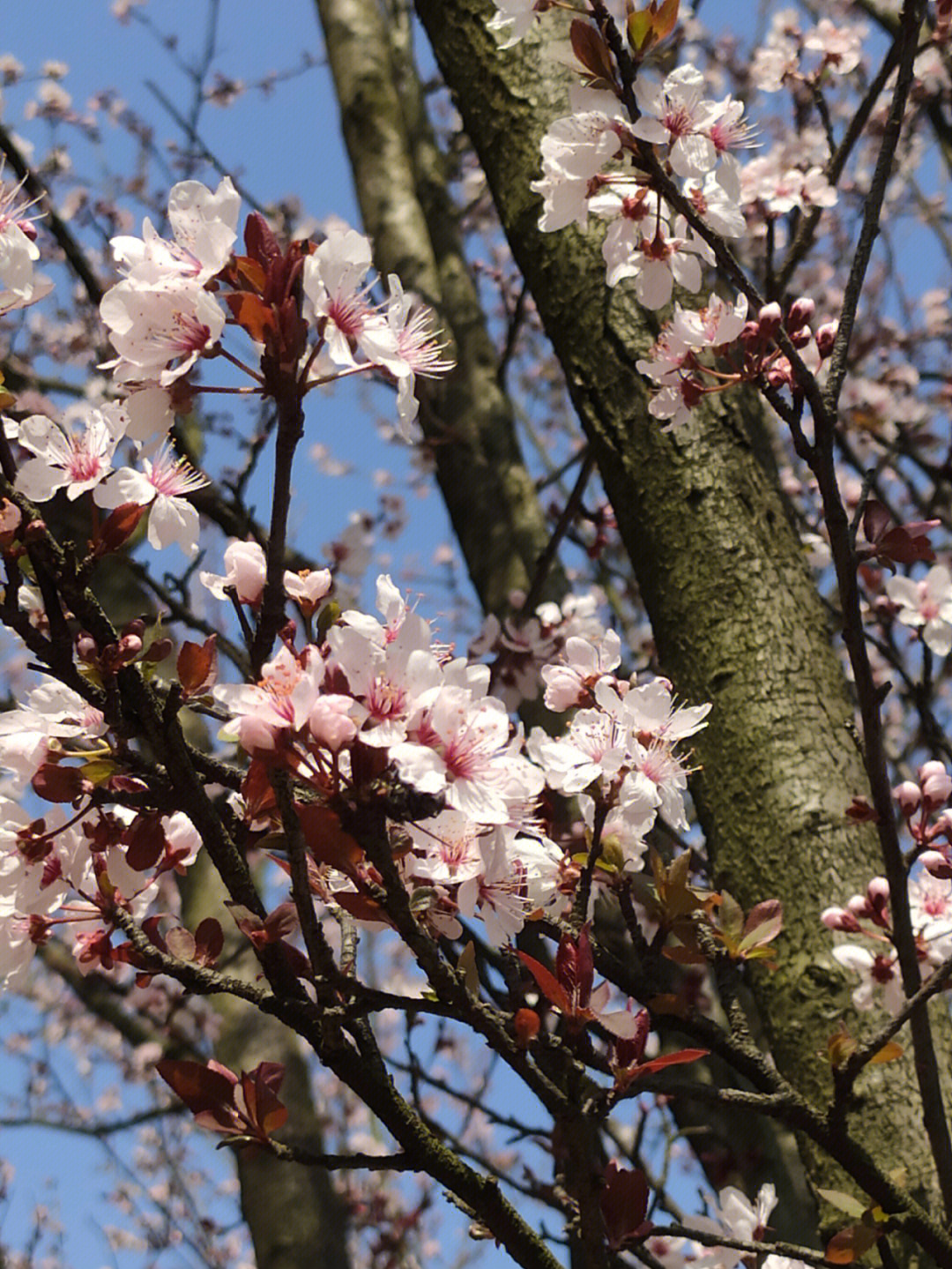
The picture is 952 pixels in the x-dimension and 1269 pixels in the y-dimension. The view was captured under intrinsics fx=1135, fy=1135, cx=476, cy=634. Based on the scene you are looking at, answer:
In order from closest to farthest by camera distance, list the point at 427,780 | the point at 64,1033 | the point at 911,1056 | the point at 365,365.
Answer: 1. the point at 427,780
2. the point at 365,365
3. the point at 911,1056
4. the point at 64,1033

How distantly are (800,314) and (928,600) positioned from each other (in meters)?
0.97

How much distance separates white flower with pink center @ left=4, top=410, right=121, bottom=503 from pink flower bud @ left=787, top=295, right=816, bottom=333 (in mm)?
661

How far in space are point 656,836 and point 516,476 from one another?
1011mm

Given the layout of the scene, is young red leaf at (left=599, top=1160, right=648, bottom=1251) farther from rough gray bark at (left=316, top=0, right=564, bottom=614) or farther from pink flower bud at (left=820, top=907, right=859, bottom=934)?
rough gray bark at (left=316, top=0, right=564, bottom=614)

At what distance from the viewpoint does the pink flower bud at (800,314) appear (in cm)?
111

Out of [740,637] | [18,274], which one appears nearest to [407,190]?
[740,637]

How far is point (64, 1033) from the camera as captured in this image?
6.52 meters

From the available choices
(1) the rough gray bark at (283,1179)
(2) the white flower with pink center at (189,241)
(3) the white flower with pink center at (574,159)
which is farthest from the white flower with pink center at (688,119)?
(1) the rough gray bark at (283,1179)

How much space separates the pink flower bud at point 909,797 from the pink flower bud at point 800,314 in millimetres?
516

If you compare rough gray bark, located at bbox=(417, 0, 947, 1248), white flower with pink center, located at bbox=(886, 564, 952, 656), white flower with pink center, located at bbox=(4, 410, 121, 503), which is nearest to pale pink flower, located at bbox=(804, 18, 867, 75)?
rough gray bark, located at bbox=(417, 0, 947, 1248)

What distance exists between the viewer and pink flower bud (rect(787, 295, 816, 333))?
3.65 feet

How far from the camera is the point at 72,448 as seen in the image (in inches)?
34.7

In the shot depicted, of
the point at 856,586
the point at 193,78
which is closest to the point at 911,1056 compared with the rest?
the point at 856,586

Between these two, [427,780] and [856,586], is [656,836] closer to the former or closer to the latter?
[856,586]
